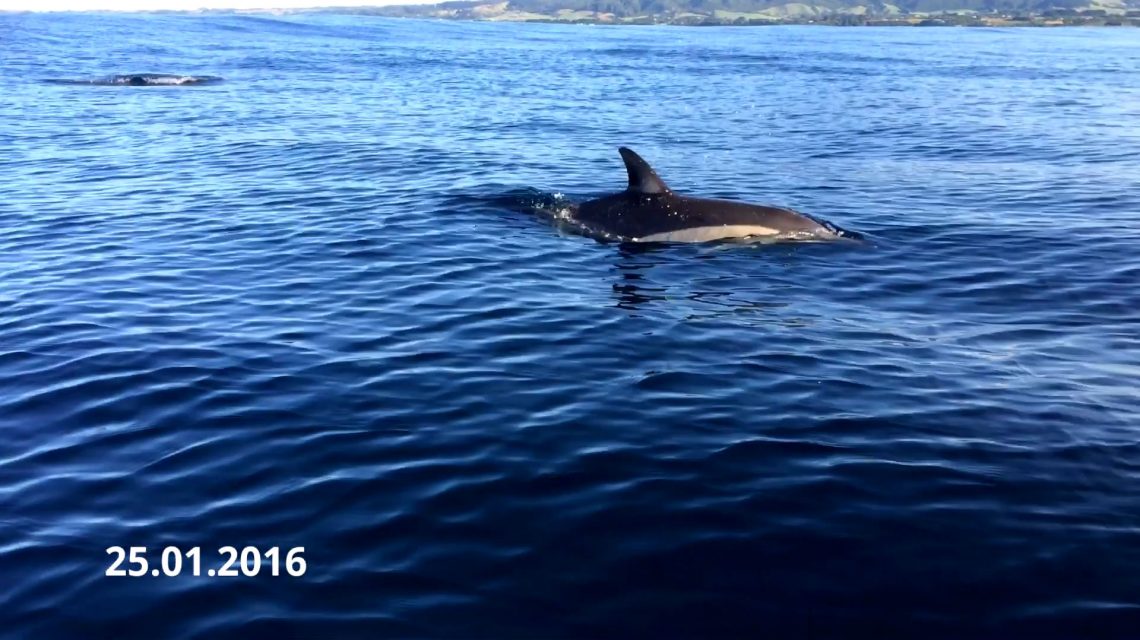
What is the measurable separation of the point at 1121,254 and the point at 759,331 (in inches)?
360

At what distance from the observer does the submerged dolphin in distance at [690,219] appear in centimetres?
1917

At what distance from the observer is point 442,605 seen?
747 cm

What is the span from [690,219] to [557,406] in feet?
29.1

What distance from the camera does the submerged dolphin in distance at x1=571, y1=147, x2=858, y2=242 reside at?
19172 mm

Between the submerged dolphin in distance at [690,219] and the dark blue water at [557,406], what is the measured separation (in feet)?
1.64

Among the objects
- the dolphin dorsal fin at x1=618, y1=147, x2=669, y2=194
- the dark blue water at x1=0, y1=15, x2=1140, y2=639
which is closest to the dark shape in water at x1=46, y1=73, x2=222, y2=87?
the dark blue water at x1=0, y1=15, x2=1140, y2=639

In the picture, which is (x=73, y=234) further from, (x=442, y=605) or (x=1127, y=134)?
(x=1127, y=134)

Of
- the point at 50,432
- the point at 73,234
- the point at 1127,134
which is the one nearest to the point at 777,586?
the point at 50,432

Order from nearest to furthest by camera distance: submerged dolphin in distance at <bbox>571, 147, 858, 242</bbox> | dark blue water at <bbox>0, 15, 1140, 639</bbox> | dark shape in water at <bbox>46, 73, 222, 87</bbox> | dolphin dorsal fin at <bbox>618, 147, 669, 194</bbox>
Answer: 1. dark blue water at <bbox>0, 15, 1140, 639</bbox>
2. dolphin dorsal fin at <bbox>618, 147, 669, 194</bbox>
3. submerged dolphin in distance at <bbox>571, 147, 858, 242</bbox>
4. dark shape in water at <bbox>46, 73, 222, 87</bbox>

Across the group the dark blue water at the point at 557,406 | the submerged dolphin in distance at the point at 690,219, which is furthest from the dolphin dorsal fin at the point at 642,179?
the dark blue water at the point at 557,406

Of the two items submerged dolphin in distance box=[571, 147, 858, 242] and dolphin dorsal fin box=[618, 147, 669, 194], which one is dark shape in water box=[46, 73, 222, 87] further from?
dolphin dorsal fin box=[618, 147, 669, 194]

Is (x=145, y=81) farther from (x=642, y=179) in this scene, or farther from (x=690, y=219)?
(x=690, y=219)

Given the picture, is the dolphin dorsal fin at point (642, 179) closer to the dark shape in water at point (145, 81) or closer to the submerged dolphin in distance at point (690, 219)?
the submerged dolphin in distance at point (690, 219)

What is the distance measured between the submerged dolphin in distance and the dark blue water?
0.50m
